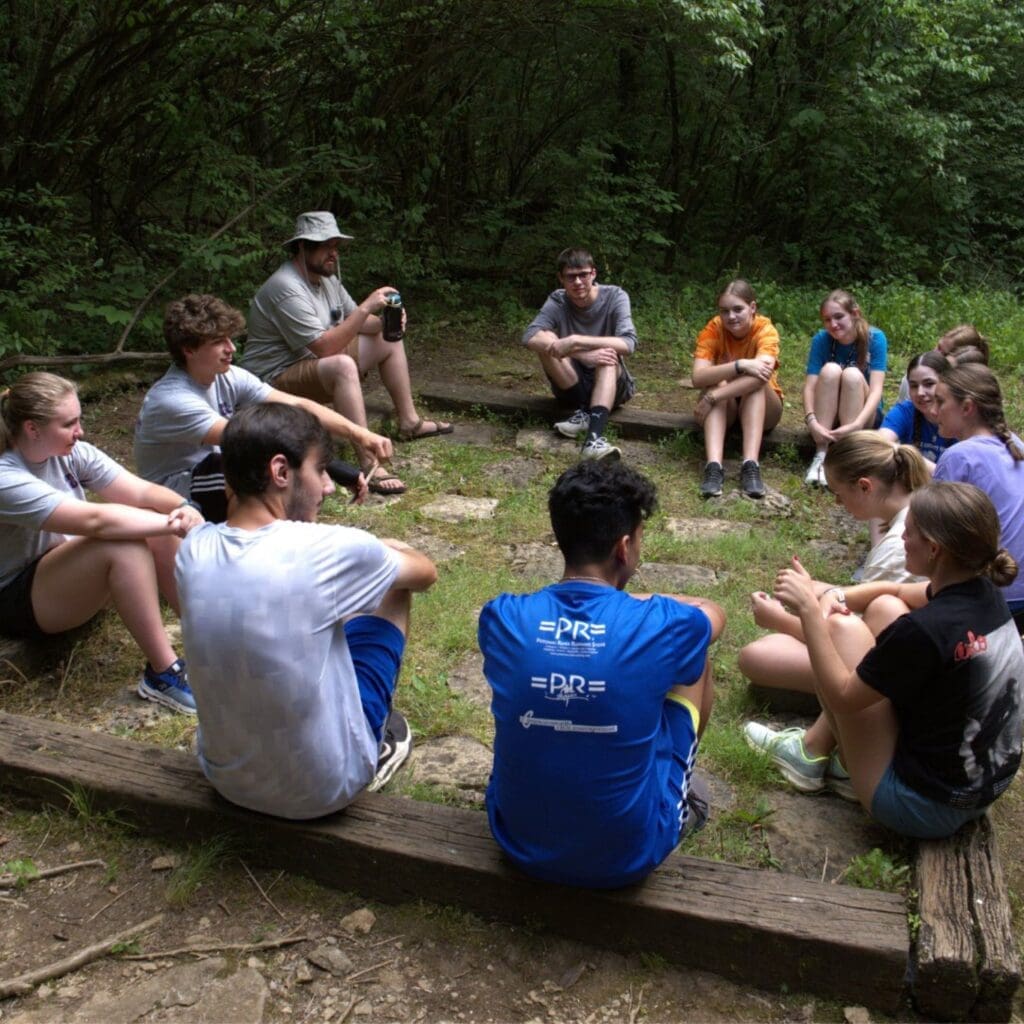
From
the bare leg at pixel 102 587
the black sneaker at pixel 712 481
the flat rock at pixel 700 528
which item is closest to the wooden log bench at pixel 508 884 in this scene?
the bare leg at pixel 102 587

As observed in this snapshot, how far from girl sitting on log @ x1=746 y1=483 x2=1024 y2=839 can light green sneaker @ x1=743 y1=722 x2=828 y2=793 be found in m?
0.32

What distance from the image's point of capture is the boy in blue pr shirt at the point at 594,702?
2.16 meters

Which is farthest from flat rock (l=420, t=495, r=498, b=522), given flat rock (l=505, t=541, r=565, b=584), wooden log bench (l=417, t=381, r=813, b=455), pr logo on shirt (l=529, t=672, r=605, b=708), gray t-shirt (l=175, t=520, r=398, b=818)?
pr logo on shirt (l=529, t=672, r=605, b=708)

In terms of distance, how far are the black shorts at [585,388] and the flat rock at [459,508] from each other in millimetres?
1214

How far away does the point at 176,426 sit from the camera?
13.1ft

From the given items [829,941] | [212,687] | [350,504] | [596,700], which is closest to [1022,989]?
[829,941]

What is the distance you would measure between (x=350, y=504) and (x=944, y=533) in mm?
3199

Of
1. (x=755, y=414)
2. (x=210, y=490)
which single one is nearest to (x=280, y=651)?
(x=210, y=490)

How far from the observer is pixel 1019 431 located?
19.4 feet

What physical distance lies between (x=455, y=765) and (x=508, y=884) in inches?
26.9

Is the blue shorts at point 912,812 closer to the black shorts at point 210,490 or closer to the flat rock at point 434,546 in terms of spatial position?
the flat rock at point 434,546

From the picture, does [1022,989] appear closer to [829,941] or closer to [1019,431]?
[829,941]

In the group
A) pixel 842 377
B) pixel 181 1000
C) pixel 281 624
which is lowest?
pixel 181 1000

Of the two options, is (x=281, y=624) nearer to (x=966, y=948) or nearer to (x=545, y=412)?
(x=966, y=948)
